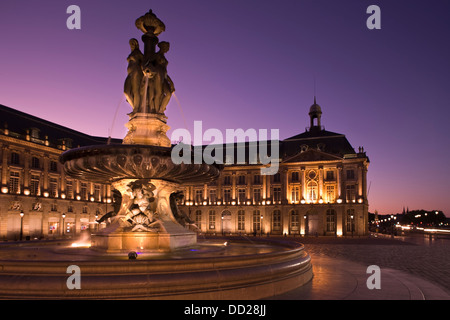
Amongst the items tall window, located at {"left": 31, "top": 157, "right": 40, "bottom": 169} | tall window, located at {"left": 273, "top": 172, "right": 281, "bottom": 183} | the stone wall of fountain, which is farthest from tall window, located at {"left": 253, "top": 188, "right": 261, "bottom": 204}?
the stone wall of fountain

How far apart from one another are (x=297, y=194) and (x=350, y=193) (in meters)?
8.11

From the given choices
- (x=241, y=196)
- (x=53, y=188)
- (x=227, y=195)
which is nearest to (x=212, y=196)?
(x=227, y=195)

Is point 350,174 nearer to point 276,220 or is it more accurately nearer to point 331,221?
point 331,221

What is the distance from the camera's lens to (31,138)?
5016cm

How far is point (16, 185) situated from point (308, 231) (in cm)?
4050

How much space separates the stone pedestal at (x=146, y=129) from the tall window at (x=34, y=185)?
41.4 m

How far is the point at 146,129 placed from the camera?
12.7 meters

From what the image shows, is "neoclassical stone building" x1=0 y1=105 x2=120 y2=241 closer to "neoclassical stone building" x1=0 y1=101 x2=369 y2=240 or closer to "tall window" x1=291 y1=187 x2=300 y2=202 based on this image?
"neoclassical stone building" x1=0 y1=101 x2=369 y2=240

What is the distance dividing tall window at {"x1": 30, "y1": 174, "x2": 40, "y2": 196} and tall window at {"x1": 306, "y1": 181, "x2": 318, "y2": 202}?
38.4 m

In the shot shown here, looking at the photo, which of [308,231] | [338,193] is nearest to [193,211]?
[308,231]

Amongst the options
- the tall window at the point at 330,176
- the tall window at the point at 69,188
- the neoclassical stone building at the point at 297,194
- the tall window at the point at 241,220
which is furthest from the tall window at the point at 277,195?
the tall window at the point at 69,188
